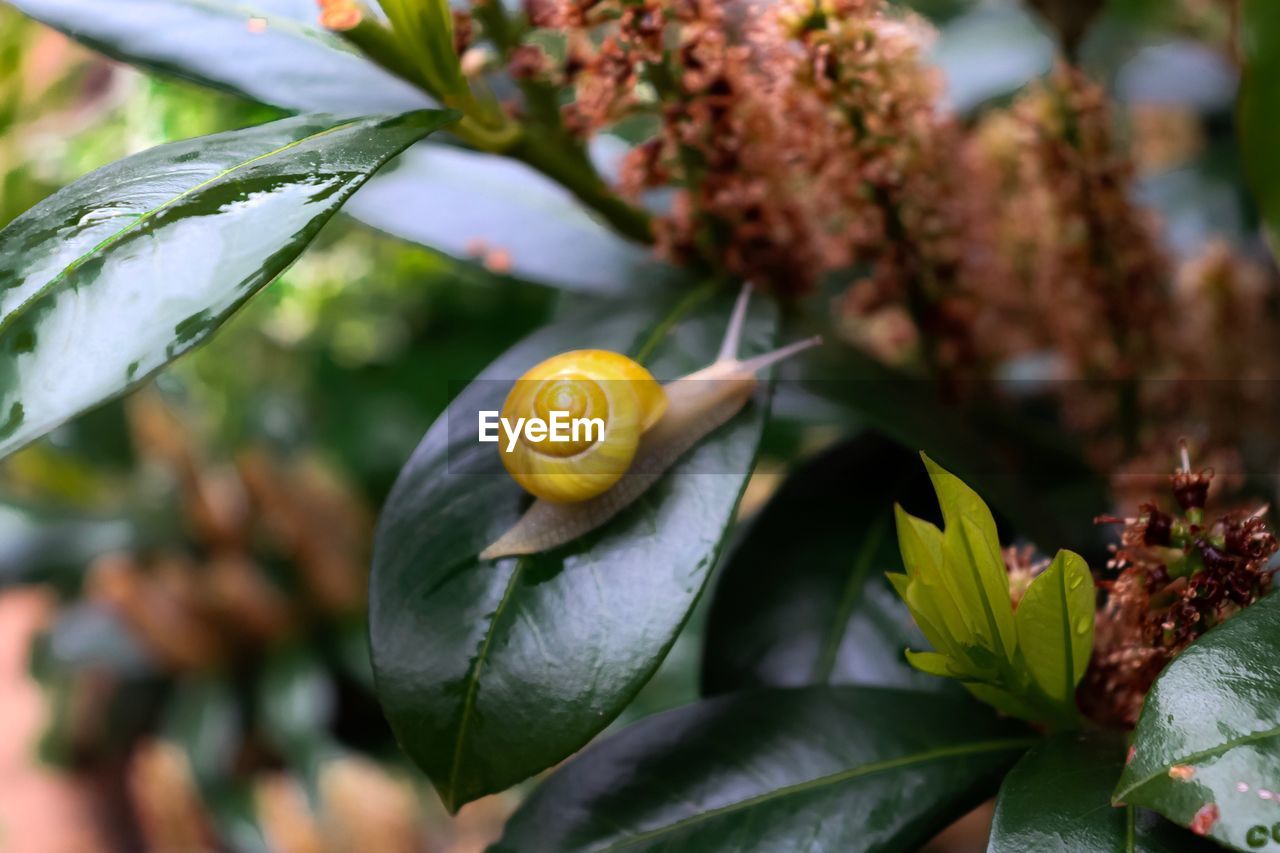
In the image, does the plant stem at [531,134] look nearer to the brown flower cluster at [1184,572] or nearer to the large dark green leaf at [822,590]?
the large dark green leaf at [822,590]

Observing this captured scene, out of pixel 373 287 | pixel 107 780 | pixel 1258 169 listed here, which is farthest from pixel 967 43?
pixel 107 780

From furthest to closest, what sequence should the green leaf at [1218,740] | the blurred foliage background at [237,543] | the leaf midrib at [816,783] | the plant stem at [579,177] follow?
1. the blurred foliage background at [237,543]
2. the plant stem at [579,177]
3. the leaf midrib at [816,783]
4. the green leaf at [1218,740]

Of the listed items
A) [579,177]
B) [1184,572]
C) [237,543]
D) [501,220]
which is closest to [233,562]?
[237,543]

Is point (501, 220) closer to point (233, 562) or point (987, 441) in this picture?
point (987, 441)

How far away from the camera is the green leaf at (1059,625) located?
0.32 metres

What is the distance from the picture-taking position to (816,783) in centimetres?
36

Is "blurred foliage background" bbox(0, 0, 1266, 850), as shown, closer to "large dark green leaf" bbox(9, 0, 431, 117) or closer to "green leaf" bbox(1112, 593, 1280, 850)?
"large dark green leaf" bbox(9, 0, 431, 117)

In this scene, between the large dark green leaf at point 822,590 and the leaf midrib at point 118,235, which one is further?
the large dark green leaf at point 822,590

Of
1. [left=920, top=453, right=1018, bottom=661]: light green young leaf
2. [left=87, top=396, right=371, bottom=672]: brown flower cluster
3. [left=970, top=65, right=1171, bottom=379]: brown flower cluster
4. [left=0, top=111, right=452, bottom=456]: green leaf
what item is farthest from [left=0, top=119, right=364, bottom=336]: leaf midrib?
[left=87, top=396, right=371, bottom=672]: brown flower cluster

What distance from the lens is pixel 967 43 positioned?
0.86 meters

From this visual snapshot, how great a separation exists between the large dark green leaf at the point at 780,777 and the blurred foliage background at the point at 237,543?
23.1 inches

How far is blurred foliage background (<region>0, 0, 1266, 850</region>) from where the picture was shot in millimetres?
1052

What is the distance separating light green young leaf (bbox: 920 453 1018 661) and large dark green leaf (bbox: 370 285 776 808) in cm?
8

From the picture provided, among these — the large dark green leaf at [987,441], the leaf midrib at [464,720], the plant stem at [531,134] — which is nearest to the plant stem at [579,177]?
the plant stem at [531,134]
